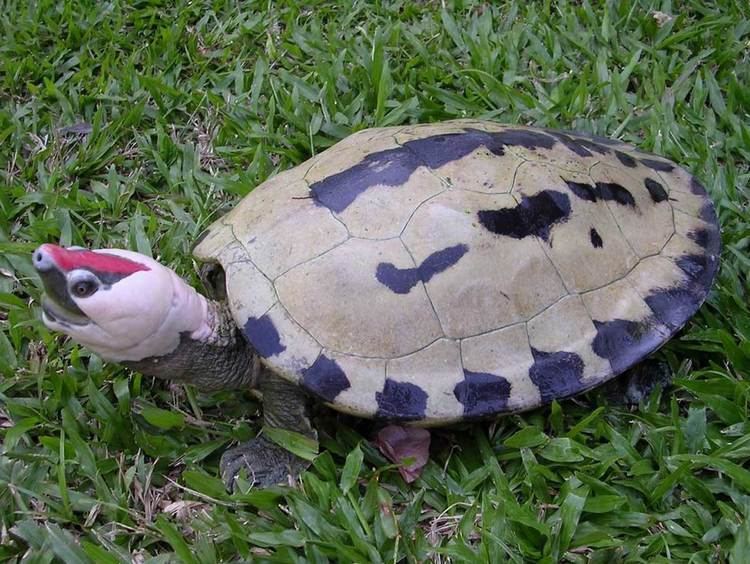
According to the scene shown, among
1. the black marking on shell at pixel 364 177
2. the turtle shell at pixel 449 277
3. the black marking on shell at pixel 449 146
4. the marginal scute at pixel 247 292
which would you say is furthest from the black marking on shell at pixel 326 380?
the black marking on shell at pixel 449 146

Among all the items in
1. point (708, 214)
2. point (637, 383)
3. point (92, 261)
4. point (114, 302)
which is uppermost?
point (92, 261)

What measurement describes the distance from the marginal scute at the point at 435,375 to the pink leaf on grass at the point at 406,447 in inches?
9.7

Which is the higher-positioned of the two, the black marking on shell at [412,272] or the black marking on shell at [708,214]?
the black marking on shell at [412,272]

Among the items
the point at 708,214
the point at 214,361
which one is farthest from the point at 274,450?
the point at 708,214

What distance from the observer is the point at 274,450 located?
8.59 ft

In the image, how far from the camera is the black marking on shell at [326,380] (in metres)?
2.36

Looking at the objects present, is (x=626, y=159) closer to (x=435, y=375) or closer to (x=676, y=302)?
(x=676, y=302)

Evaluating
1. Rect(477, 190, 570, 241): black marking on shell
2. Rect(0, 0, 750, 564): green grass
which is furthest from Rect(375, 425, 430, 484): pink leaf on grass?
Rect(477, 190, 570, 241): black marking on shell

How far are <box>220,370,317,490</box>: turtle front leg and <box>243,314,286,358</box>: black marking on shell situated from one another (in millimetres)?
206

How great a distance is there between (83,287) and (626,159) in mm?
2150

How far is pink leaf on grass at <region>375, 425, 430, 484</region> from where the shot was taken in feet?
8.38

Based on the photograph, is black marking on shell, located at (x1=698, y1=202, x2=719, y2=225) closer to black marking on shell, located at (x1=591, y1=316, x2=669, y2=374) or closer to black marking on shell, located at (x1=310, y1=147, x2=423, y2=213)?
black marking on shell, located at (x1=591, y1=316, x2=669, y2=374)

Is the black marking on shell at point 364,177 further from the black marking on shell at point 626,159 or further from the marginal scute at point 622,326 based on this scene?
the black marking on shell at point 626,159

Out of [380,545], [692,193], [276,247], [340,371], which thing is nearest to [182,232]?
[276,247]
